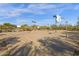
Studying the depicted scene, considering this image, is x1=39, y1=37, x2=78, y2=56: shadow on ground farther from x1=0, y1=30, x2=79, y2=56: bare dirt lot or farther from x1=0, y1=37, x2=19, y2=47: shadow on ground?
x1=0, y1=37, x2=19, y2=47: shadow on ground

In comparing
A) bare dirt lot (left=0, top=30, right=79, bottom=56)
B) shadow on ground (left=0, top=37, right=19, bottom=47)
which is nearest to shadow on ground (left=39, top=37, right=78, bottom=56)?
bare dirt lot (left=0, top=30, right=79, bottom=56)

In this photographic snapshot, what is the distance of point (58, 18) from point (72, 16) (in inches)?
5.2

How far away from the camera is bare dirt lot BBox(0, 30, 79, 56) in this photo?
148cm

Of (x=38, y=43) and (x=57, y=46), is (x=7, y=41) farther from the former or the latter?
(x=57, y=46)

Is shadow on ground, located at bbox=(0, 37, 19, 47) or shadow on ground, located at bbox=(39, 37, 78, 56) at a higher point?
shadow on ground, located at bbox=(0, 37, 19, 47)

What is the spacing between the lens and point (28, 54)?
4.87ft

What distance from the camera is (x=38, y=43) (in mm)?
1502

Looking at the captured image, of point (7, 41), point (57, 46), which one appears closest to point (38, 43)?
point (57, 46)

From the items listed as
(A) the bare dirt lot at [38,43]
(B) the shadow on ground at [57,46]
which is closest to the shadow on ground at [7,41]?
(A) the bare dirt lot at [38,43]

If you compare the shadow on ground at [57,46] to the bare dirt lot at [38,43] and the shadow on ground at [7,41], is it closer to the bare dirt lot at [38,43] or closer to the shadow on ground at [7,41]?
the bare dirt lot at [38,43]

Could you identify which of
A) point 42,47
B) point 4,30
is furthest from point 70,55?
point 4,30

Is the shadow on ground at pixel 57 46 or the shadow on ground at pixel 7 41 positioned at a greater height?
the shadow on ground at pixel 7 41

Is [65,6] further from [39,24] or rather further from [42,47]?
[42,47]

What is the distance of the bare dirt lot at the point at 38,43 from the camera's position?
1.48 meters
